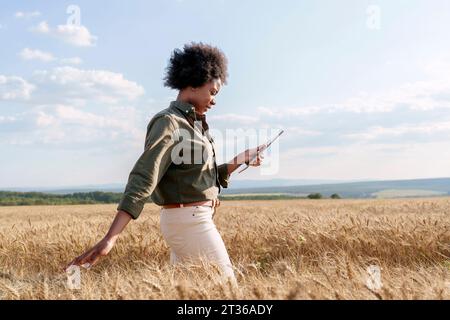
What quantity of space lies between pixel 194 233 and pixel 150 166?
1.88 feet

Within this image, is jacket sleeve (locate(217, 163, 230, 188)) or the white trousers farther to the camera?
jacket sleeve (locate(217, 163, 230, 188))

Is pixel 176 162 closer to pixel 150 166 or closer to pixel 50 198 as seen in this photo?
pixel 150 166

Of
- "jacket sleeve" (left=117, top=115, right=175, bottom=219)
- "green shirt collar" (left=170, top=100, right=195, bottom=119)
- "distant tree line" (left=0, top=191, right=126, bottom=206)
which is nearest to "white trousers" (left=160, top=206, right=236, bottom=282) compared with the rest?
"jacket sleeve" (left=117, top=115, right=175, bottom=219)

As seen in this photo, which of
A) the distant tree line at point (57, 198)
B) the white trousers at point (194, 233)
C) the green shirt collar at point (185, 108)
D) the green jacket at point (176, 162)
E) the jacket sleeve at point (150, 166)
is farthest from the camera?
the distant tree line at point (57, 198)

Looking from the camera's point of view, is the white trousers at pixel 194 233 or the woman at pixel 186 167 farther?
the white trousers at pixel 194 233

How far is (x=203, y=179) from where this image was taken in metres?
3.36

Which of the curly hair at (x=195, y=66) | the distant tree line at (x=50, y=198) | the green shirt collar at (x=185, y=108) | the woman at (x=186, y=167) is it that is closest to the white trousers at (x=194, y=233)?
the woman at (x=186, y=167)

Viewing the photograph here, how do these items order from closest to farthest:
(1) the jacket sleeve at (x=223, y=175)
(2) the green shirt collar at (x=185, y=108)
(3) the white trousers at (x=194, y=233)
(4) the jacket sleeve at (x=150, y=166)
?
(4) the jacket sleeve at (x=150, y=166)
(3) the white trousers at (x=194, y=233)
(2) the green shirt collar at (x=185, y=108)
(1) the jacket sleeve at (x=223, y=175)

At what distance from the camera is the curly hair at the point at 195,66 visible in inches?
138

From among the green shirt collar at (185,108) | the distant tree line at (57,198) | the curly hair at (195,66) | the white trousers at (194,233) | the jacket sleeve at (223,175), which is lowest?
the distant tree line at (57,198)

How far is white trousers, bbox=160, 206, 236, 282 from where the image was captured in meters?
3.31

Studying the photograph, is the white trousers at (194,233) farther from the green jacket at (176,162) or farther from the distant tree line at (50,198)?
the distant tree line at (50,198)

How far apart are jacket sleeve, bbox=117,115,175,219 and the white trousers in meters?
0.32

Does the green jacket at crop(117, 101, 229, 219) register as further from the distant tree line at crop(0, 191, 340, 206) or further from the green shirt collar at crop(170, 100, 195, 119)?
the distant tree line at crop(0, 191, 340, 206)
